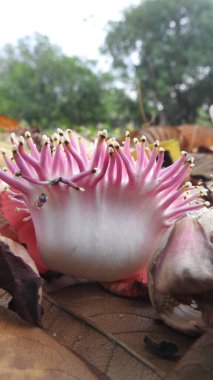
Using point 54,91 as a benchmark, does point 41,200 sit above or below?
below

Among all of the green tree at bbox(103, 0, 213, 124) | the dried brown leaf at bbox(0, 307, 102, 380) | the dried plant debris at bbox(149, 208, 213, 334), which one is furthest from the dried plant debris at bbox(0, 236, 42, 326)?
the green tree at bbox(103, 0, 213, 124)

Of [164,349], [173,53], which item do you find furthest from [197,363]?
[173,53]

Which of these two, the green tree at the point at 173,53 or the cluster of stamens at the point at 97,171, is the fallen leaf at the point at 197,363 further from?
the green tree at the point at 173,53

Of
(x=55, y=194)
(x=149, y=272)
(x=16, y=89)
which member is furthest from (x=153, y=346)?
(x=16, y=89)

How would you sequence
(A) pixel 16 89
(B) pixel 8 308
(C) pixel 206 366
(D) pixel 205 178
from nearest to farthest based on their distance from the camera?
(C) pixel 206 366, (B) pixel 8 308, (D) pixel 205 178, (A) pixel 16 89

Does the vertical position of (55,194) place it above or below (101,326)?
above

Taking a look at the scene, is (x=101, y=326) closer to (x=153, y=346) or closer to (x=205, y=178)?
(x=153, y=346)

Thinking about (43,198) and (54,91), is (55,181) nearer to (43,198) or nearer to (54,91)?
(43,198)

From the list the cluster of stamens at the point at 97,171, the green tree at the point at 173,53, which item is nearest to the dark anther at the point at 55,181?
the cluster of stamens at the point at 97,171
